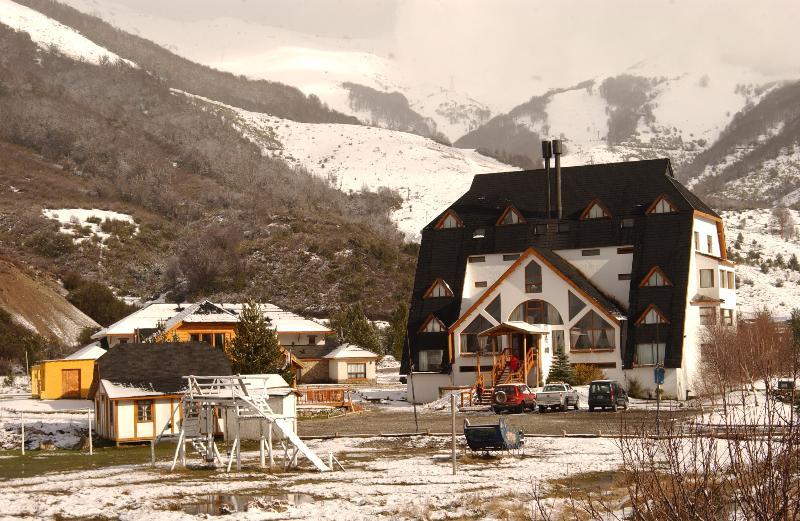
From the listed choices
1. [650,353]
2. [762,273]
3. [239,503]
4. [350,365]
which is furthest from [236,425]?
[762,273]

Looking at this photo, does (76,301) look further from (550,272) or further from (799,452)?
(799,452)

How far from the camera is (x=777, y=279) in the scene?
14125 cm

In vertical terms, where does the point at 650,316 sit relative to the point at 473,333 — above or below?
above

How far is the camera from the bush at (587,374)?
229ft

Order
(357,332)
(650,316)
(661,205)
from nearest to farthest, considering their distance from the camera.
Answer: (650,316)
(661,205)
(357,332)

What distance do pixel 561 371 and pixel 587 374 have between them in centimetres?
208

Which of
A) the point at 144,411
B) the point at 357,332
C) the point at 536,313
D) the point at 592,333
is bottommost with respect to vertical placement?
the point at 144,411

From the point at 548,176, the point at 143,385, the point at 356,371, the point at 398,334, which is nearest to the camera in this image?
the point at 143,385

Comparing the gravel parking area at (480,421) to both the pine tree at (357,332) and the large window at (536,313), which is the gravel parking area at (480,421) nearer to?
the large window at (536,313)

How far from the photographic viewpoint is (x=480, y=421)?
54.8 metres

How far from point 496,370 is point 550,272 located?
7.76 metres

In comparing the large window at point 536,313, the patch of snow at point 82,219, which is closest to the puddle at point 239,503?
the large window at point 536,313

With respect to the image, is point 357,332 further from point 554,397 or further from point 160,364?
point 160,364

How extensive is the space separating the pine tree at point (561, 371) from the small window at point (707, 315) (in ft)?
30.9
